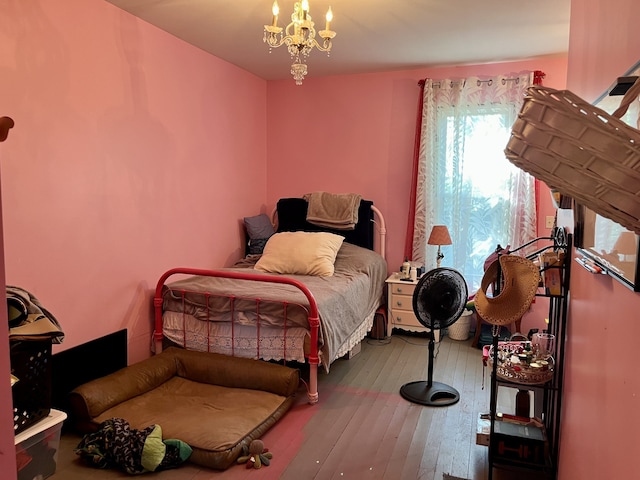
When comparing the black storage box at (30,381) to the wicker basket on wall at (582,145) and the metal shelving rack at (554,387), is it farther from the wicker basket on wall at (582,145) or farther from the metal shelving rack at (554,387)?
the metal shelving rack at (554,387)

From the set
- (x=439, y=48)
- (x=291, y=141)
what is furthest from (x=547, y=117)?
(x=291, y=141)

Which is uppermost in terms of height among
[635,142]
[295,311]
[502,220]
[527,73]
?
[527,73]

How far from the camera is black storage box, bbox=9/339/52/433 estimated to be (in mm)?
1392

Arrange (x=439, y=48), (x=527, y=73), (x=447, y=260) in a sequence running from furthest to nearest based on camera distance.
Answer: (x=447, y=260), (x=527, y=73), (x=439, y=48)

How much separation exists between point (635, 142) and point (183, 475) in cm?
232

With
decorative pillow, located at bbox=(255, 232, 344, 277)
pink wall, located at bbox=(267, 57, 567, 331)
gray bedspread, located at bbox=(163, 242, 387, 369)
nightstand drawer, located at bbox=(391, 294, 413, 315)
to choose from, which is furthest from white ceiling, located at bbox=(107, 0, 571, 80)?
nightstand drawer, located at bbox=(391, 294, 413, 315)

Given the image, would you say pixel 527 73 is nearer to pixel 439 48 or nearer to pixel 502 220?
pixel 439 48

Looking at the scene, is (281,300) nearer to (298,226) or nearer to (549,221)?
(298,226)

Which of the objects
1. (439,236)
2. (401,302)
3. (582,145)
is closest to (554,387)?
(582,145)

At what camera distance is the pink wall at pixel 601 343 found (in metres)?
1.13

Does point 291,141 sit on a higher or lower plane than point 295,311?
higher

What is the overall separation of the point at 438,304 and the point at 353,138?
220cm

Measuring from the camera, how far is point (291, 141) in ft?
16.2

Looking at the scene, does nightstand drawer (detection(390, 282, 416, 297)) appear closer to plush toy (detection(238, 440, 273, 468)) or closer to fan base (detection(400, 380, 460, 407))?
fan base (detection(400, 380, 460, 407))
